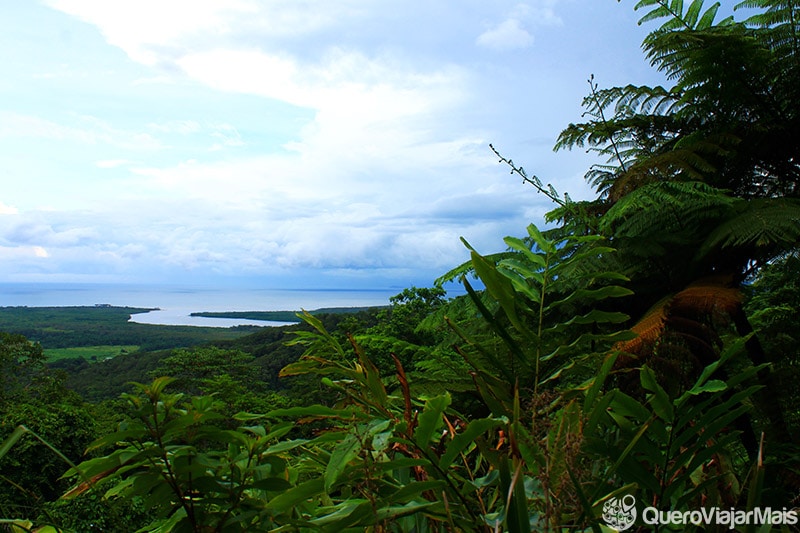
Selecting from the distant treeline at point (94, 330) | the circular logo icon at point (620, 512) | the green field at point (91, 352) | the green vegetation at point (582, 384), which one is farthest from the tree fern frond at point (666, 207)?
the green field at point (91, 352)

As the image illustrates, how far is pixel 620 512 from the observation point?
0.59m

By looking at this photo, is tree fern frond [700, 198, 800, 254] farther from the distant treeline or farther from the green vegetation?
the distant treeline

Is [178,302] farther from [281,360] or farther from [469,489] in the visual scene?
[469,489]

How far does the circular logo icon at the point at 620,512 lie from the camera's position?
1.87 feet

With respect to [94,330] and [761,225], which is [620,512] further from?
[94,330]

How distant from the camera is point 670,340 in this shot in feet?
4.36

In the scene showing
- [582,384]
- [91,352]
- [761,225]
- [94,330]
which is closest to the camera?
[582,384]

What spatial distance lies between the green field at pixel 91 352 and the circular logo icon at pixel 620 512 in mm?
35319

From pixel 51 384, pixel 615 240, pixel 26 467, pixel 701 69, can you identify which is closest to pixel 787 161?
pixel 701 69

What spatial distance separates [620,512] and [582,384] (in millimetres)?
255

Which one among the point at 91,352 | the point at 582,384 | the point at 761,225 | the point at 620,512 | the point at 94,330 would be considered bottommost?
the point at 91,352

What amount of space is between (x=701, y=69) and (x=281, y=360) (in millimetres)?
21516

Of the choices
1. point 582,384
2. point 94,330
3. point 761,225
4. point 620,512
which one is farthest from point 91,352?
point 620,512

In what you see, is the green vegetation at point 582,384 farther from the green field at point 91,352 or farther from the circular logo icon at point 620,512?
the green field at point 91,352
